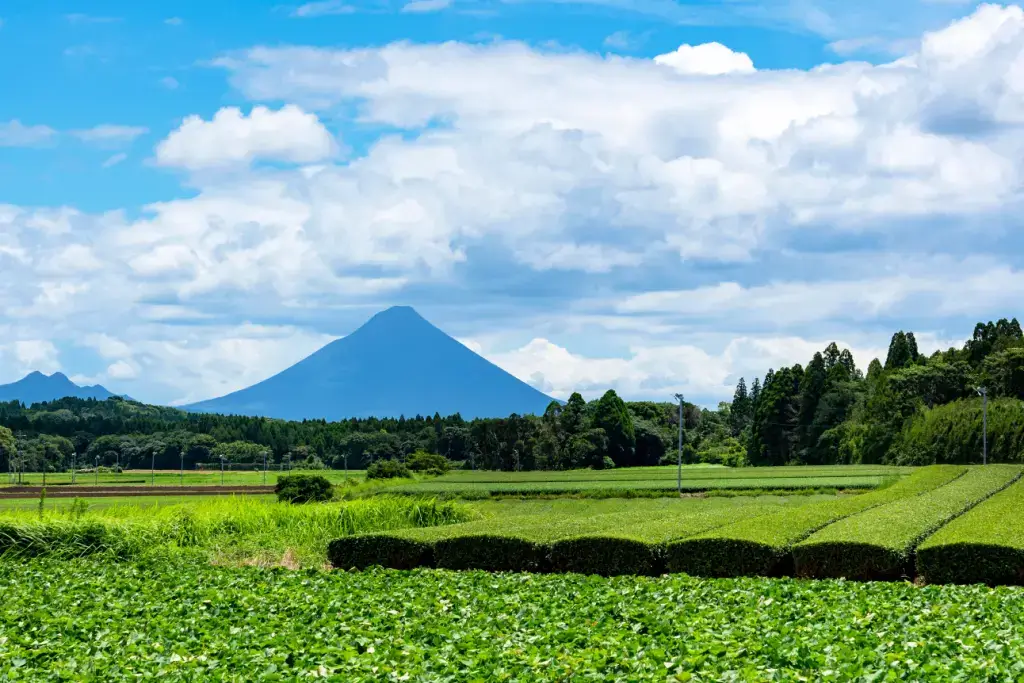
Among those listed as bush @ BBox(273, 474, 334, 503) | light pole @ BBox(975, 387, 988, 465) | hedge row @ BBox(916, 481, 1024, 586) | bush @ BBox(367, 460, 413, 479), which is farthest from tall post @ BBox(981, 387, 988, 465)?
hedge row @ BBox(916, 481, 1024, 586)

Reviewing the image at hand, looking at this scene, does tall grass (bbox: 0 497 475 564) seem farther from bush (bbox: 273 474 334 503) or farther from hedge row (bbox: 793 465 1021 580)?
bush (bbox: 273 474 334 503)

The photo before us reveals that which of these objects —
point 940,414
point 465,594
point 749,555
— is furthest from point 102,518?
point 940,414

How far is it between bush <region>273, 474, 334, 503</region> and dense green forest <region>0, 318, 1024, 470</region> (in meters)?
41.1

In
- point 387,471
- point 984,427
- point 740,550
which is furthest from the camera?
point 984,427

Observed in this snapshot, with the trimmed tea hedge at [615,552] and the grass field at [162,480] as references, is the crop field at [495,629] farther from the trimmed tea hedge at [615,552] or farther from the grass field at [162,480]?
the grass field at [162,480]

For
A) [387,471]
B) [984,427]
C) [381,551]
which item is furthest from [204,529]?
[984,427]

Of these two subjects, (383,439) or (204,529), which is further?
(383,439)

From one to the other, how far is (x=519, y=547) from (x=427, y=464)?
41604 mm

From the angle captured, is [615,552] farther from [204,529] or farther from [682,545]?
[204,529]

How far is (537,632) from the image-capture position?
1066cm

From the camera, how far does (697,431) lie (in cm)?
11338

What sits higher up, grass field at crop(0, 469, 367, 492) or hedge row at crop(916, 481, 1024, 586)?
hedge row at crop(916, 481, 1024, 586)

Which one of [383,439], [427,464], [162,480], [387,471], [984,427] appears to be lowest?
[162,480]

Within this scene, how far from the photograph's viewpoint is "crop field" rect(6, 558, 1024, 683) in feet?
28.4
